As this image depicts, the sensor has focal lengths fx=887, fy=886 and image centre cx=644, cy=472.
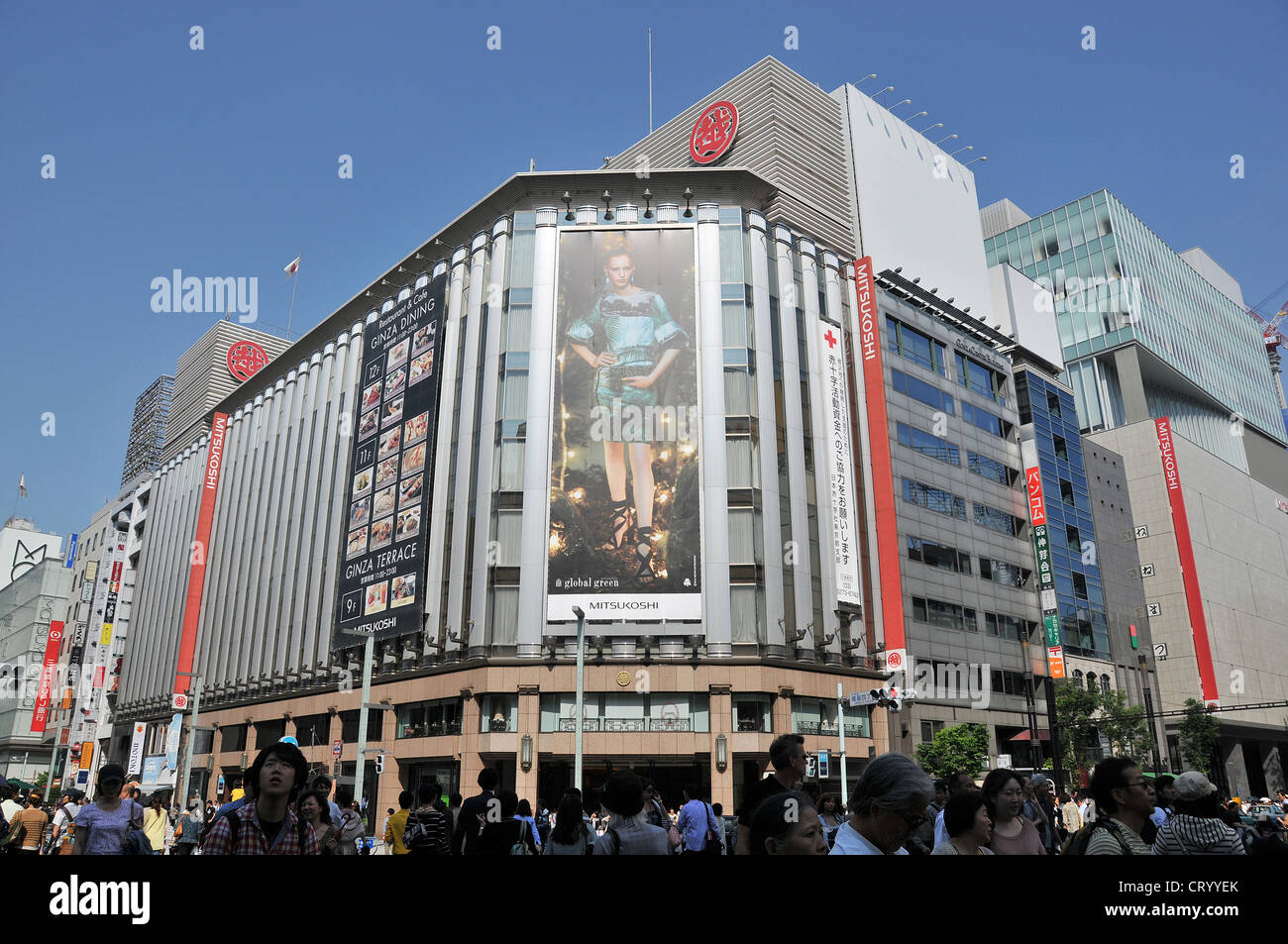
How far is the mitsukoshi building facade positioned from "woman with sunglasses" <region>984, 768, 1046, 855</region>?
32964 mm

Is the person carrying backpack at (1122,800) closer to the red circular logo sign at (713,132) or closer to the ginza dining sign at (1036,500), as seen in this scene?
the red circular logo sign at (713,132)

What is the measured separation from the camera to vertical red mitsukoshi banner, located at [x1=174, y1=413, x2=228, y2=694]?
64.4 meters

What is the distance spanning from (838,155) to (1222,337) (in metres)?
83.4

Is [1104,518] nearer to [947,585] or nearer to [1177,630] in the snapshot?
[1177,630]

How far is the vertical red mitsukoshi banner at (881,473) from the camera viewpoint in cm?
4316

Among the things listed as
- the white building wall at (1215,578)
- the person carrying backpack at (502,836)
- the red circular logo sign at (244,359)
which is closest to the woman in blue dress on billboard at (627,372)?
the person carrying backpack at (502,836)

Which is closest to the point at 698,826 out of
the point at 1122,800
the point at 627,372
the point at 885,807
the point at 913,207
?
the point at 1122,800

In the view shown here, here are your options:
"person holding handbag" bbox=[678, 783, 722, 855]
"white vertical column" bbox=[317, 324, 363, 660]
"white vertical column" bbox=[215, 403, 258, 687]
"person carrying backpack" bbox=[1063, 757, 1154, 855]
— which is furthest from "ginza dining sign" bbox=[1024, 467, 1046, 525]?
"person carrying backpack" bbox=[1063, 757, 1154, 855]

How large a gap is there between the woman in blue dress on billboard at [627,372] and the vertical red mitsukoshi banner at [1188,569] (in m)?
55.7

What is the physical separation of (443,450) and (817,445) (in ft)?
63.4

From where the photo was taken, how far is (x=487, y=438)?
43.6 metres

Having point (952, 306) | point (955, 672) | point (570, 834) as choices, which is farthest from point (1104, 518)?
point (570, 834)

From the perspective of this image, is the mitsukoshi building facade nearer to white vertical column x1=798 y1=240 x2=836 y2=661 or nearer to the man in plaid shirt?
white vertical column x1=798 y1=240 x2=836 y2=661

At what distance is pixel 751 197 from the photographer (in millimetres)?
48219
